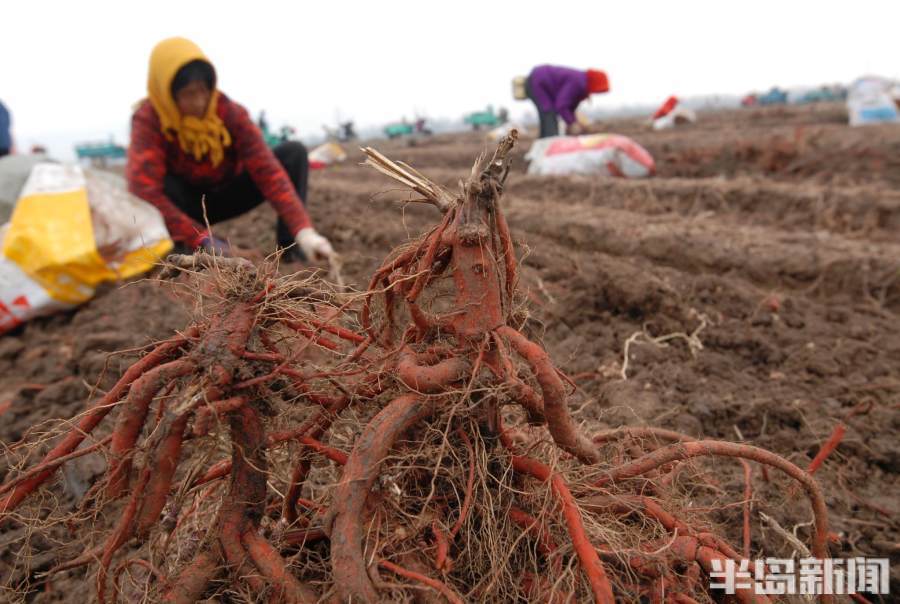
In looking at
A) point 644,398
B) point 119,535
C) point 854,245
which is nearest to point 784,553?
point 644,398

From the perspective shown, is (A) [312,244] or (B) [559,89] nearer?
(A) [312,244]

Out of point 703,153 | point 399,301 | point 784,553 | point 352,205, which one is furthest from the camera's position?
point 703,153

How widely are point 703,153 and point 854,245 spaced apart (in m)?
4.47

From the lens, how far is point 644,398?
7.09 feet

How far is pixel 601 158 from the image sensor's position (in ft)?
23.3

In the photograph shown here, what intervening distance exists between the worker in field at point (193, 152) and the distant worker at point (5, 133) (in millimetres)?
2610

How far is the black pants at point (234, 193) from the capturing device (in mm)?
3541

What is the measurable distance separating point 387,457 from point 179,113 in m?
2.98

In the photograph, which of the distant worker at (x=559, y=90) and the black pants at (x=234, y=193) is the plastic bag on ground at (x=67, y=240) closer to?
the black pants at (x=234, y=193)

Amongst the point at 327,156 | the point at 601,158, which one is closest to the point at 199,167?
the point at 601,158

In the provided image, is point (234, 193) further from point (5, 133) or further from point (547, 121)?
point (547, 121)

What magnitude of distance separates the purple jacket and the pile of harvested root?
9.03 metres

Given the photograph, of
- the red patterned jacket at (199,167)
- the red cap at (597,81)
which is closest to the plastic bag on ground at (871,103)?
the red cap at (597,81)

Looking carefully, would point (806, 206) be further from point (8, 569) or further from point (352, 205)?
point (8, 569)
